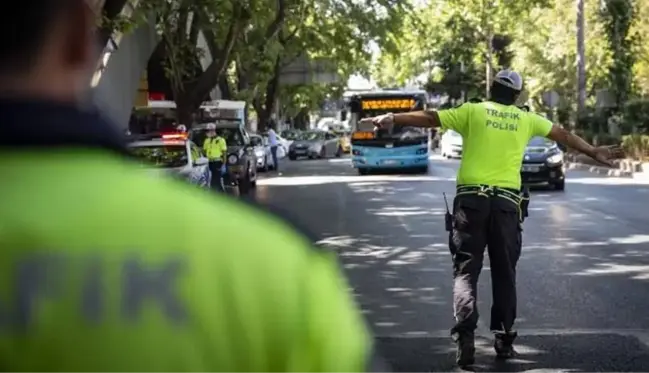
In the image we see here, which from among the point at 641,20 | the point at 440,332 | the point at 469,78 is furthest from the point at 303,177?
the point at 469,78

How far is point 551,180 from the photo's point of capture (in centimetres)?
2358

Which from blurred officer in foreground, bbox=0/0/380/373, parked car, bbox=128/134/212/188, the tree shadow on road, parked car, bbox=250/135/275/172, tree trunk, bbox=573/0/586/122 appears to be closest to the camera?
→ blurred officer in foreground, bbox=0/0/380/373

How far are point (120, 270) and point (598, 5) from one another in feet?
147

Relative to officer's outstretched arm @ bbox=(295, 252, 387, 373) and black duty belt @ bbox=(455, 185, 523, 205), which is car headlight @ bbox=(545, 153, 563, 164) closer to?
black duty belt @ bbox=(455, 185, 523, 205)

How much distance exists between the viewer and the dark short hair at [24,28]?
1.35 metres

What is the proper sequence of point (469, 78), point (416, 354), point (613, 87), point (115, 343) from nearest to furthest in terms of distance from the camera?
point (115, 343) < point (416, 354) < point (613, 87) < point (469, 78)

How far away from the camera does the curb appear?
3017 centimetres

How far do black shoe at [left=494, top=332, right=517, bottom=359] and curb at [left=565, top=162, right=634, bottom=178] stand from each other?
23.2 metres

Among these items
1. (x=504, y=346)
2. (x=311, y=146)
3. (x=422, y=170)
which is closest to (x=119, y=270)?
(x=504, y=346)

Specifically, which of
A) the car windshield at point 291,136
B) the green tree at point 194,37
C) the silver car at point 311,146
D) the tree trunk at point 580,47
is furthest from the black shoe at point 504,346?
the car windshield at point 291,136

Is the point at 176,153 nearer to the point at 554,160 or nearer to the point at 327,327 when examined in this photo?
the point at 554,160

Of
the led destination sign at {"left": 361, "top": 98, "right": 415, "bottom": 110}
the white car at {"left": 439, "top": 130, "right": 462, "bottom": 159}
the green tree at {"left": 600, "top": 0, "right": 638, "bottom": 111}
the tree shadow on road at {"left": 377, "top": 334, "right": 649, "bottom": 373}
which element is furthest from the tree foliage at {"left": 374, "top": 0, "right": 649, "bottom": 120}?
the tree shadow on road at {"left": 377, "top": 334, "right": 649, "bottom": 373}

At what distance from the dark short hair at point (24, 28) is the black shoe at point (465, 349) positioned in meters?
5.49

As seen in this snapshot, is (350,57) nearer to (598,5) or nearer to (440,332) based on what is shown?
(598,5)
